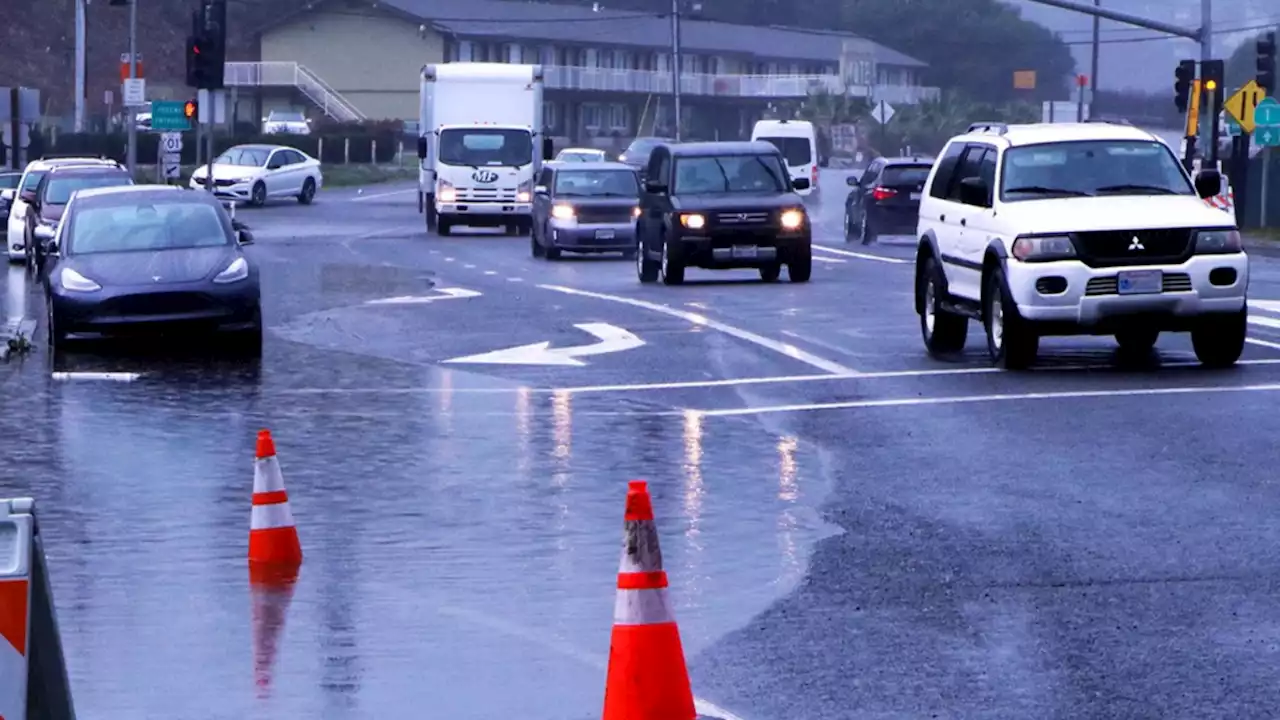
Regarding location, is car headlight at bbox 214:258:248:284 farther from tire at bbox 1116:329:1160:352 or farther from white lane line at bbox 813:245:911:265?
white lane line at bbox 813:245:911:265

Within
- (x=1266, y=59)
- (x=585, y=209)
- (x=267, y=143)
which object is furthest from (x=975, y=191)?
(x=267, y=143)

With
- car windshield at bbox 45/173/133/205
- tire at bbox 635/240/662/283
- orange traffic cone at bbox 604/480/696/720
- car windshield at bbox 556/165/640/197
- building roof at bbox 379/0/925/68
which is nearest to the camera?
orange traffic cone at bbox 604/480/696/720

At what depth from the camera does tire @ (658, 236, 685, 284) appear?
96.8 ft

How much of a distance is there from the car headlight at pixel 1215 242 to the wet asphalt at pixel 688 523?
0.90 meters

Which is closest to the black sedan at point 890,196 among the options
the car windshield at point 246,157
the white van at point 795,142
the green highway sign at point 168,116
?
the green highway sign at point 168,116

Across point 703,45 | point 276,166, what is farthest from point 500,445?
point 703,45

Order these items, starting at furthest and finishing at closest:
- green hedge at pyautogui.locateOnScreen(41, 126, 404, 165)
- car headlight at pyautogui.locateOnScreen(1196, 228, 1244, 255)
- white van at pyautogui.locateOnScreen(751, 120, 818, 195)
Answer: green hedge at pyautogui.locateOnScreen(41, 126, 404, 165)
white van at pyautogui.locateOnScreen(751, 120, 818, 195)
car headlight at pyautogui.locateOnScreen(1196, 228, 1244, 255)

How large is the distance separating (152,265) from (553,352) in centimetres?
342

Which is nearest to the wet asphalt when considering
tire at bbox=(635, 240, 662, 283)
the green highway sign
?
tire at bbox=(635, 240, 662, 283)

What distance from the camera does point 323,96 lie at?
105500mm

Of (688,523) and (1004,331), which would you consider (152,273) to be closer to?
(1004,331)

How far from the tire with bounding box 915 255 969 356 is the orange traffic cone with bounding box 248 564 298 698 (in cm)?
1042

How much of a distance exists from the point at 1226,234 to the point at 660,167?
14.3m

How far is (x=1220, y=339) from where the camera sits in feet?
58.0
